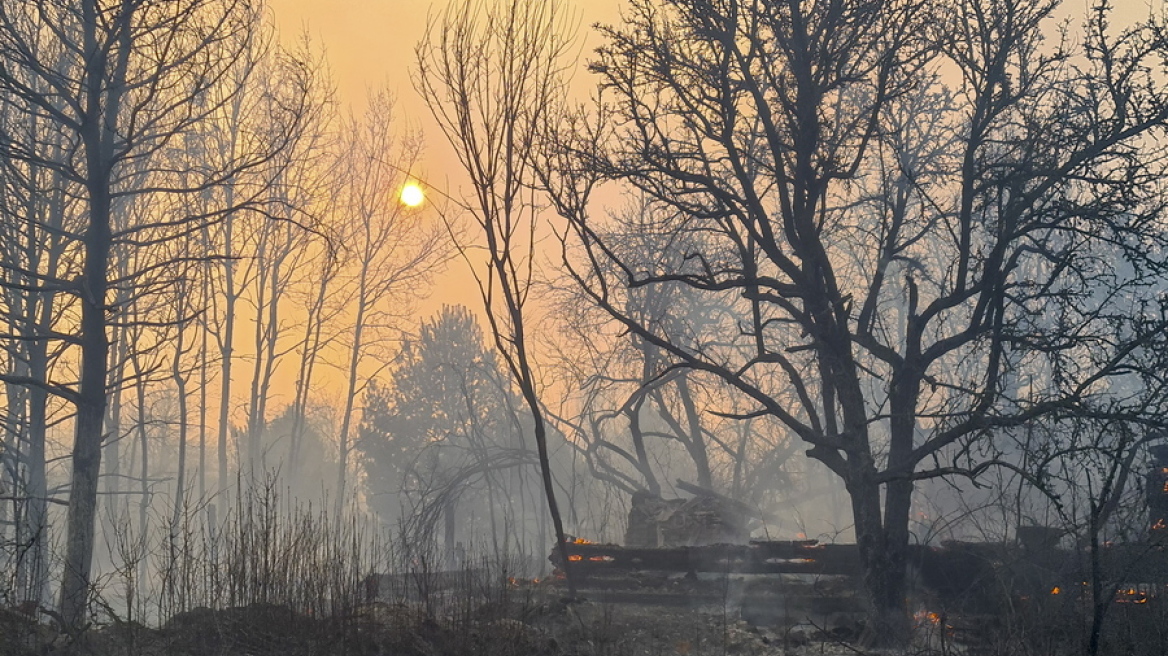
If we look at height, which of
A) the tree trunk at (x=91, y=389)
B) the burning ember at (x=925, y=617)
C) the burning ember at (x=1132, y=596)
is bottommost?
the burning ember at (x=925, y=617)

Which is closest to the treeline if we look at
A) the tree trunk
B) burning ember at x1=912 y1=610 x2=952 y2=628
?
the tree trunk

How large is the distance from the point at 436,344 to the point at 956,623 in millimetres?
30426

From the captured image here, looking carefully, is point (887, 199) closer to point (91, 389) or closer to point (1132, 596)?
point (1132, 596)

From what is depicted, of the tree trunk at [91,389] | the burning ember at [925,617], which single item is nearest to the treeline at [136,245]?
the tree trunk at [91,389]

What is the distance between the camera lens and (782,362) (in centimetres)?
1105

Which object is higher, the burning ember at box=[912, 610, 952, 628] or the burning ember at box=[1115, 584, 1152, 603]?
the burning ember at box=[1115, 584, 1152, 603]

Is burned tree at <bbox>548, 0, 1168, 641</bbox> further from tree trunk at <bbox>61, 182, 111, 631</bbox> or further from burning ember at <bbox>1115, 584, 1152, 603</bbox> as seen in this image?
tree trunk at <bbox>61, 182, 111, 631</bbox>

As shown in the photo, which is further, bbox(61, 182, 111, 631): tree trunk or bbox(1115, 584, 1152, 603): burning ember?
bbox(1115, 584, 1152, 603): burning ember

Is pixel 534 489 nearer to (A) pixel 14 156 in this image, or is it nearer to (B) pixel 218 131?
(B) pixel 218 131

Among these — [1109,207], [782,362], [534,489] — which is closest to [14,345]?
[782,362]

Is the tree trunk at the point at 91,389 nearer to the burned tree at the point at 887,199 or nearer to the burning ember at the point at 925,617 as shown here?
the burned tree at the point at 887,199

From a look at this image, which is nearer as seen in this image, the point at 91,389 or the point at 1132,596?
the point at 91,389

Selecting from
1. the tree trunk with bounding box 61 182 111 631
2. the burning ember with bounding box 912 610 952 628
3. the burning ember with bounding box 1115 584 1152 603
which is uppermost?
the tree trunk with bounding box 61 182 111 631

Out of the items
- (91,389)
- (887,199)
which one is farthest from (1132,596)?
(91,389)
